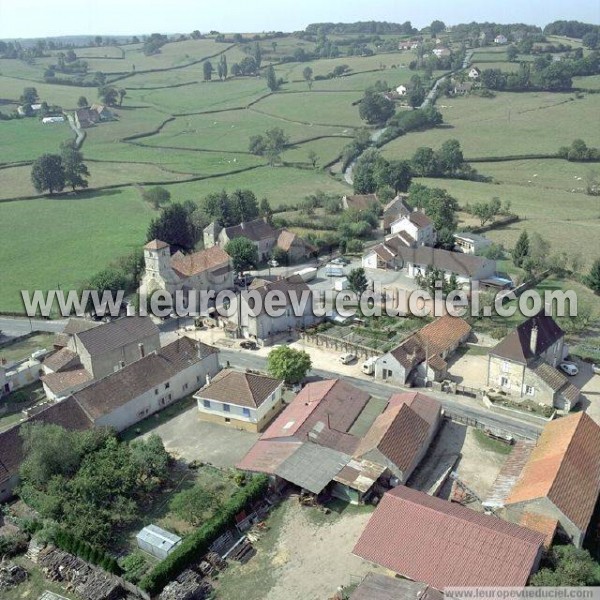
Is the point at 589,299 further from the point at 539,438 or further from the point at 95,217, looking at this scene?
the point at 95,217

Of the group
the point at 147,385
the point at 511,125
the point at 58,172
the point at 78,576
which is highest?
the point at 511,125

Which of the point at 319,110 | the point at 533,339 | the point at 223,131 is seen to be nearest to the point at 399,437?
the point at 533,339

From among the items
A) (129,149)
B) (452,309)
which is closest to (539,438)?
(452,309)

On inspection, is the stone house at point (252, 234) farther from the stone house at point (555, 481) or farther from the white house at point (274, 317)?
the stone house at point (555, 481)

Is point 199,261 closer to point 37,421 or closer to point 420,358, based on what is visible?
point 420,358

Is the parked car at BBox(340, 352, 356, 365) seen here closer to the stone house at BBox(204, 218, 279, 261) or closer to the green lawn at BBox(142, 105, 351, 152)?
the stone house at BBox(204, 218, 279, 261)
